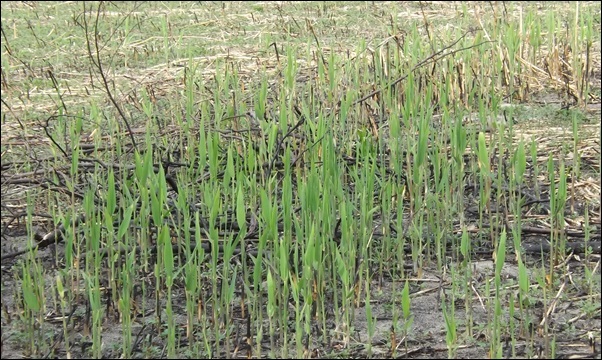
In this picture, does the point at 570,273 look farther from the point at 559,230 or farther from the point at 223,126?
the point at 223,126

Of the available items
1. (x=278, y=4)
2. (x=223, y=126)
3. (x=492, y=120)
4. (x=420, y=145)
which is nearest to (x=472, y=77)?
(x=492, y=120)

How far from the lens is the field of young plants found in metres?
2.57

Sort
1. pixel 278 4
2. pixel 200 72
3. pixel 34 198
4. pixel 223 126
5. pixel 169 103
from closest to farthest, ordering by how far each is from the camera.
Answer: pixel 34 198 < pixel 223 126 < pixel 169 103 < pixel 200 72 < pixel 278 4

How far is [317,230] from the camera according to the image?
2701 mm

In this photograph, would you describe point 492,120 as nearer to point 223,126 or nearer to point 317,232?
point 223,126

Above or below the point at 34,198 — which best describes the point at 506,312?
below

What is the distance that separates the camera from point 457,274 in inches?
119

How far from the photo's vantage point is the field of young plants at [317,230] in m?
2.57

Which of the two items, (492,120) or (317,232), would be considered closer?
(317,232)

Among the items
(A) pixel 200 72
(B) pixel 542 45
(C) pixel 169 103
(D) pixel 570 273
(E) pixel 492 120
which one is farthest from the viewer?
(B) pixel 542 45

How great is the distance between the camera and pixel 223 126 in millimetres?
4320

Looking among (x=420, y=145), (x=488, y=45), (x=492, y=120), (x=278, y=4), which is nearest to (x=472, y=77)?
(x=488, y=45)

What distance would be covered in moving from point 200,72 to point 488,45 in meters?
1.44

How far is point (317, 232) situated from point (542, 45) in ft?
11.7
